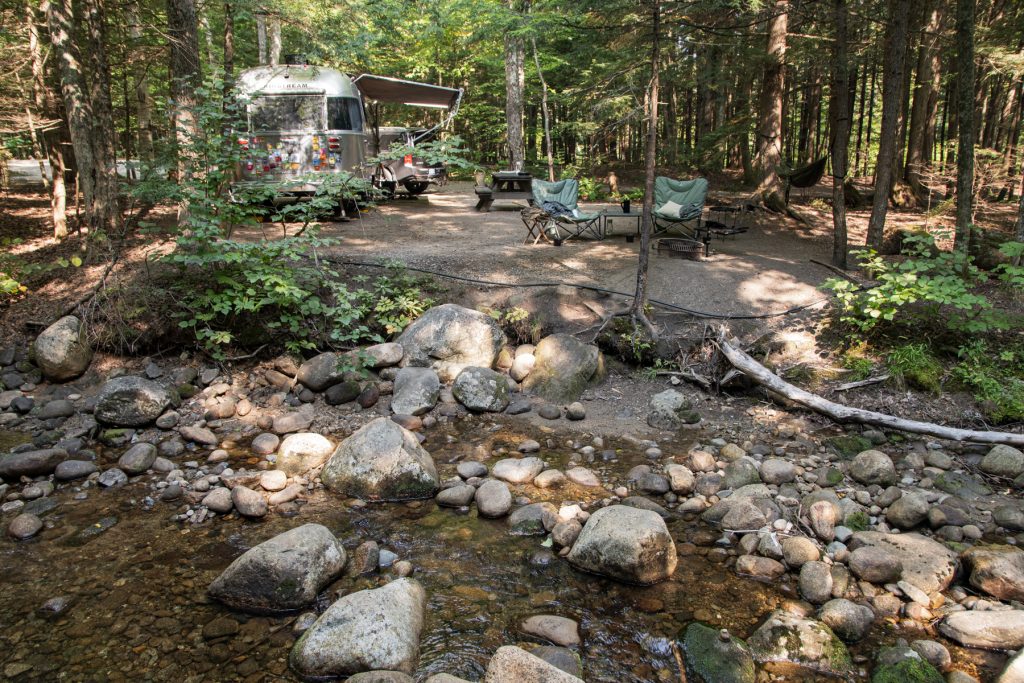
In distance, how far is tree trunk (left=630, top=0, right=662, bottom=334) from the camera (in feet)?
20.2

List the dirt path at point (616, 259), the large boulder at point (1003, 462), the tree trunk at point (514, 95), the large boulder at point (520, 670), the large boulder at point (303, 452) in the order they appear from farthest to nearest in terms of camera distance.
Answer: the tree trunk at point (514, 95) < the dirt path at point (616, 259) < the large boulder at point (303, 452) < the large boulder at point (1003, 462) < the large boulder at point (520, 670)

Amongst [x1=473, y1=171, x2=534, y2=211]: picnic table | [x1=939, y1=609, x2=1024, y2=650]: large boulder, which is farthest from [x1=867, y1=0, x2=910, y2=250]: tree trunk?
[x1=473, y1=171, x2=534, y2=211]: picnic table

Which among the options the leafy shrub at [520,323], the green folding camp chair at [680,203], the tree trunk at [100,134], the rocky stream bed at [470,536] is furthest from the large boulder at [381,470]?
the green folding camp chair at [680,203]

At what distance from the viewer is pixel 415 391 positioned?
21.2 ft

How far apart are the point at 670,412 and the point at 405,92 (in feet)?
30.2

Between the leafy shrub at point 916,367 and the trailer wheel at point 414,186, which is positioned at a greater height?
the trailer wheel at point 414,186

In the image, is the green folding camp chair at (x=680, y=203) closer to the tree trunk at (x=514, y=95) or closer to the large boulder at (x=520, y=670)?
the tree trunk at (x=514, y=95)

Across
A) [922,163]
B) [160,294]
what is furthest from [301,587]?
[922,163]

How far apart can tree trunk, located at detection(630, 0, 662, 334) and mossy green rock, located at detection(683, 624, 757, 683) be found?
3.95m

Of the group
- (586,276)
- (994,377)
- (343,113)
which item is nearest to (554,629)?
(994,377)

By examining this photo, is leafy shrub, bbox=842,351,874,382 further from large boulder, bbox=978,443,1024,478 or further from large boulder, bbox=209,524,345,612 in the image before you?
large boulder, bbox=209,524,345,612

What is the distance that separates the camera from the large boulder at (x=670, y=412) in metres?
6.11

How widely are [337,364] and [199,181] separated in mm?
2418

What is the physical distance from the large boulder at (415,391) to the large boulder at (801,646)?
12.7 ft
